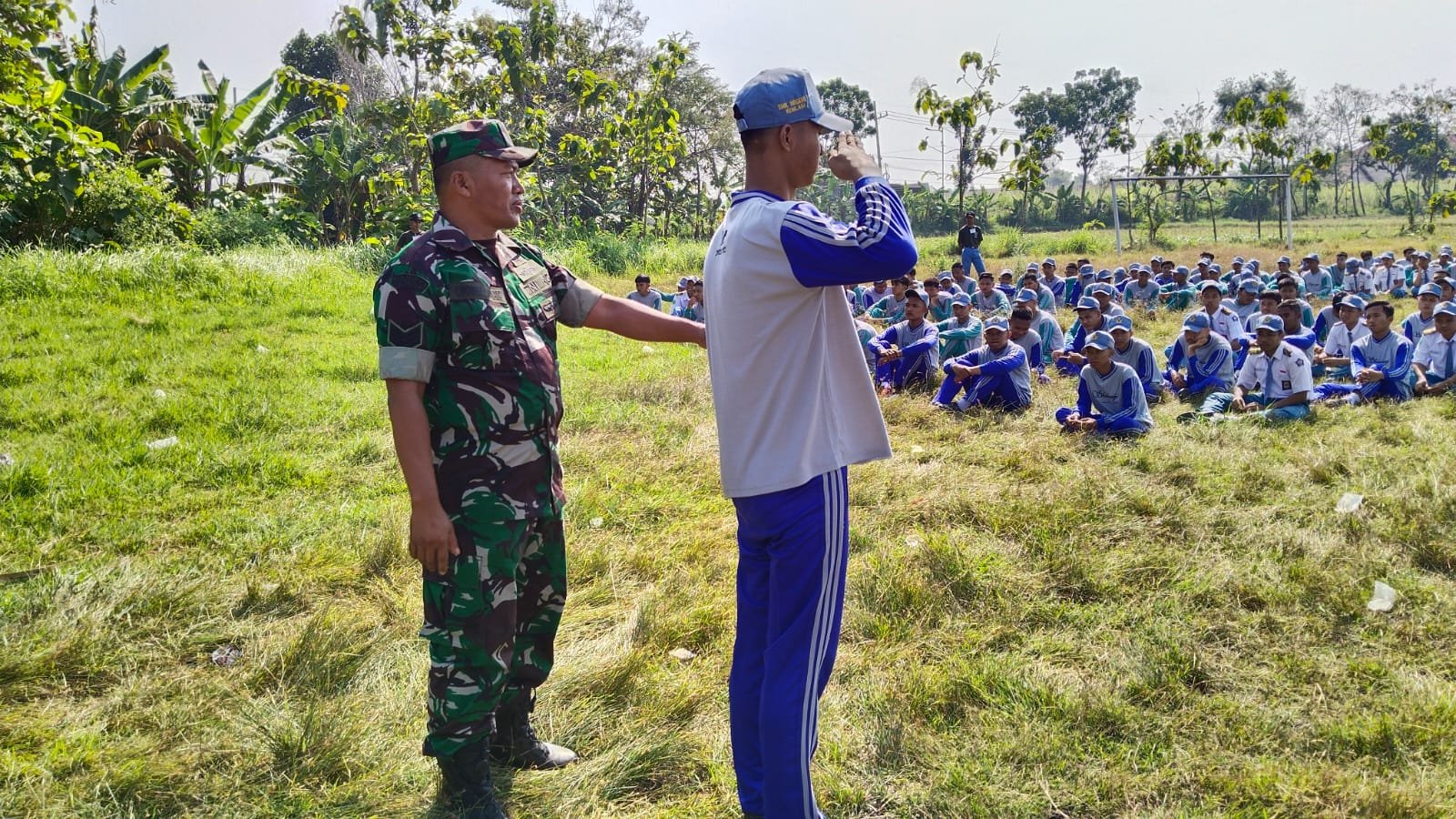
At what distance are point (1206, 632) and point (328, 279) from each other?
1197 cm

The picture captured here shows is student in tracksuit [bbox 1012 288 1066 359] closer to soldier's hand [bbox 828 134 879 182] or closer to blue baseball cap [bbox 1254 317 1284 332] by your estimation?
blue baseball cap [bbox 1254 317 1284 332]

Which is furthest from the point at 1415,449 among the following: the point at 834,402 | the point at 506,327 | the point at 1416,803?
the point at 506,327

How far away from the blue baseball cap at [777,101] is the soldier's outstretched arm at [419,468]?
1.07m

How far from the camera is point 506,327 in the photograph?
2.39 m

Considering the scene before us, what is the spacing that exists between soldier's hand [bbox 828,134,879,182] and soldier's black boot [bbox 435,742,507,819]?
5.96 ft

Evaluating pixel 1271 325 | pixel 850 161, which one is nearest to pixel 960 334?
pixel 1271 325

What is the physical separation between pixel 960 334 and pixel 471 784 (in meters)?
8.30

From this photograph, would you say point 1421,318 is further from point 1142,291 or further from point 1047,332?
point 1142,291

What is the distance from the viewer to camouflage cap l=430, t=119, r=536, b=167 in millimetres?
2387

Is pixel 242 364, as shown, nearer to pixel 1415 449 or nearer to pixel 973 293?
pixel 1415 449

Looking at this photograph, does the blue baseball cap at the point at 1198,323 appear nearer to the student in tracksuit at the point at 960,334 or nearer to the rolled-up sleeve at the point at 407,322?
the student in tracksuit at the point at 960,334

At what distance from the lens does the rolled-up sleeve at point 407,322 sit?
2260 mm

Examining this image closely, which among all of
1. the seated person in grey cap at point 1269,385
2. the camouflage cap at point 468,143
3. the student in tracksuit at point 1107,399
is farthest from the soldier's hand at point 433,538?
the seated person in grey cap at point 1269,385

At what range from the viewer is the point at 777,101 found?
6.89ft
